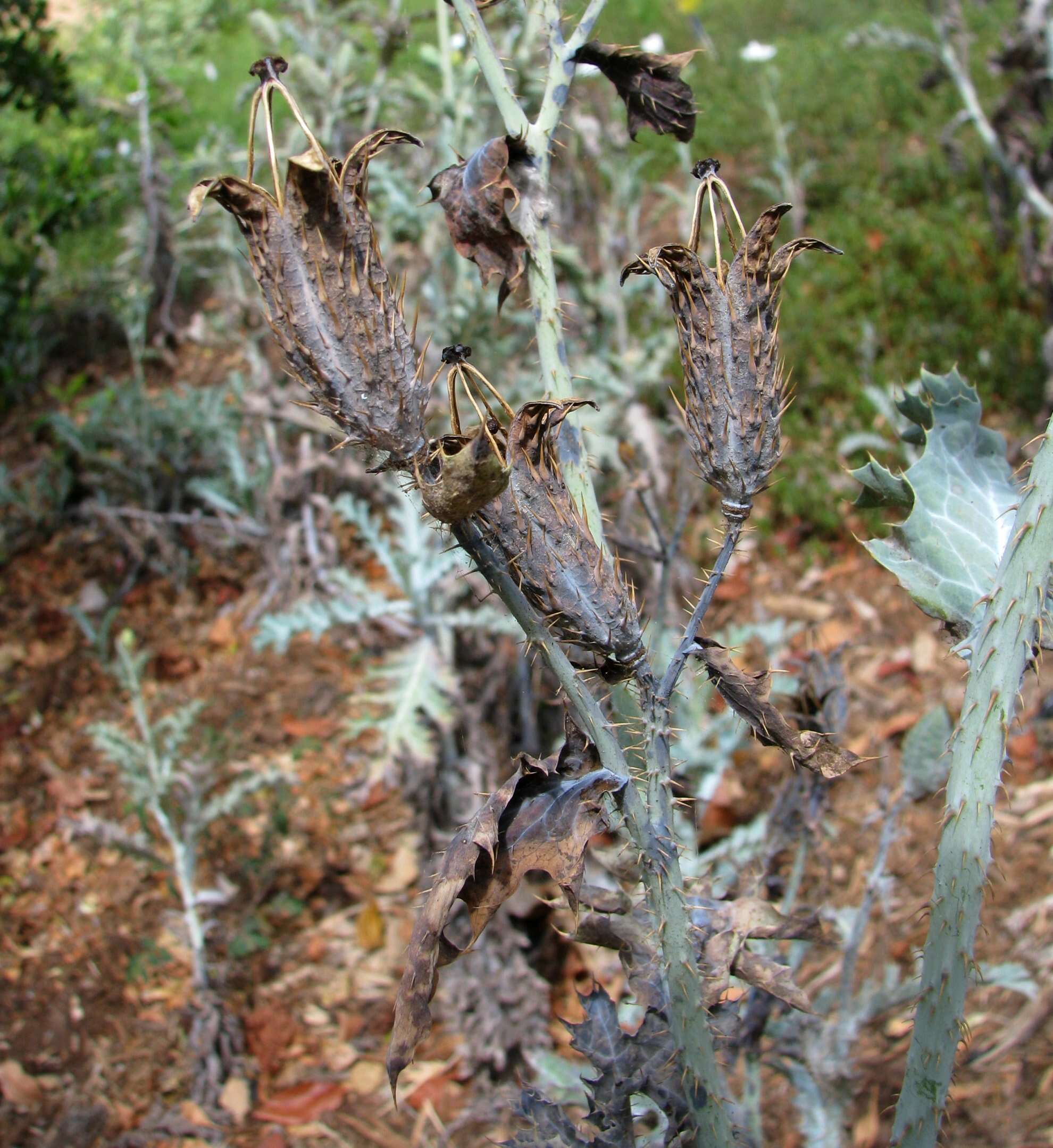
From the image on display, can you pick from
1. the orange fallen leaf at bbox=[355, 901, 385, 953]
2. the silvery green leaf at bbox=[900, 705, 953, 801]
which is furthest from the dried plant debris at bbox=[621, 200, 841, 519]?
the orange fallen leaf at bbox=[355, 901, 385, 953]

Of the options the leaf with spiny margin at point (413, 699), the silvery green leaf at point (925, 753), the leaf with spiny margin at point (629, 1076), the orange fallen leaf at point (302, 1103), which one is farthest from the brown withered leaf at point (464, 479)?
the orange fallen leaf at point (302, 1103)

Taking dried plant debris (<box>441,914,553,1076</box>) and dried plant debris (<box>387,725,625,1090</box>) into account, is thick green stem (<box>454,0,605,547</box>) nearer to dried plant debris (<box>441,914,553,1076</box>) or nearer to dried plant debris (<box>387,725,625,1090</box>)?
dried plant debris (<box>387,725,625,1090</box>)

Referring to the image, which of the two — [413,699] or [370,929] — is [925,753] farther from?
[370,929]

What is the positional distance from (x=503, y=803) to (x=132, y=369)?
17.6 feet

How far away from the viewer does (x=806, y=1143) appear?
1.88 m

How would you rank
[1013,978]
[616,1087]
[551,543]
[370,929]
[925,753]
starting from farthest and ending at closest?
[370,929] → [1013,978] → [925,753] → [616,1087] → [551,543]

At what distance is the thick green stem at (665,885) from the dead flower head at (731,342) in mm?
240

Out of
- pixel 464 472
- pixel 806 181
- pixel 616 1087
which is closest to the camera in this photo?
pixel 464 472

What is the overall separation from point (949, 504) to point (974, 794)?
41 cm

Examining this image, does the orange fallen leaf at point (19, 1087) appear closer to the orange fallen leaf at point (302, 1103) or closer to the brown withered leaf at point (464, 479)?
the orange fallen leaf at point (302, 1103)

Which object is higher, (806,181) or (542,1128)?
(806,181)

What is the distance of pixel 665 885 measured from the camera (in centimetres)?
102

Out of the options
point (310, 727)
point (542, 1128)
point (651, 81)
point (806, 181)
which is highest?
point (806, 181)

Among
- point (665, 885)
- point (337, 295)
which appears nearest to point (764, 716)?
point (665, 885)
